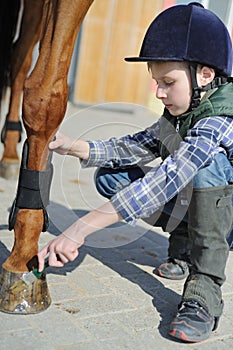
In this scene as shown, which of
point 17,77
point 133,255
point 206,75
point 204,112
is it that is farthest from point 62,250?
point 17,77

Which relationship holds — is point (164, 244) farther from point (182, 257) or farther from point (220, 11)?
point (220, 11)

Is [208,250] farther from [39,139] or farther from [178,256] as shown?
[39,139]

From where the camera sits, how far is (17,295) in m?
1.69

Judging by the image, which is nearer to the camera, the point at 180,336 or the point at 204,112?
the point at 180,336

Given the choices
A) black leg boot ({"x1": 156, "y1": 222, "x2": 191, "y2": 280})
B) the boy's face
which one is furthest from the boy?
black leg boot ({"x1": 156, "y1": 222, "x2": 191, "y2": 280})

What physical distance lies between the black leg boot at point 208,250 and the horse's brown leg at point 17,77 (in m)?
1.76

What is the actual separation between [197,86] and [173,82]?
0.26 feet

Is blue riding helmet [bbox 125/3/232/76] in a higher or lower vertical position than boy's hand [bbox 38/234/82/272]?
higher

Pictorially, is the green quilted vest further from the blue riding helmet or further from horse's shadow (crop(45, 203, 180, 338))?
horse's shadow (crop(45, 203, 180, 338))

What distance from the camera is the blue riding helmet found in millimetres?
1733

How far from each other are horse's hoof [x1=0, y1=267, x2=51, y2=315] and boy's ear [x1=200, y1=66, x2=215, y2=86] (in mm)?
801

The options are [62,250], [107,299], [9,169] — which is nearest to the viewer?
[62,250]

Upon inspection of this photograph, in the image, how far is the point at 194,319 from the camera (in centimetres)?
167

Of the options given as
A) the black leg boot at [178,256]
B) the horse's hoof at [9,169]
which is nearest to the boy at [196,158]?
the black leg boot at [178,256]
